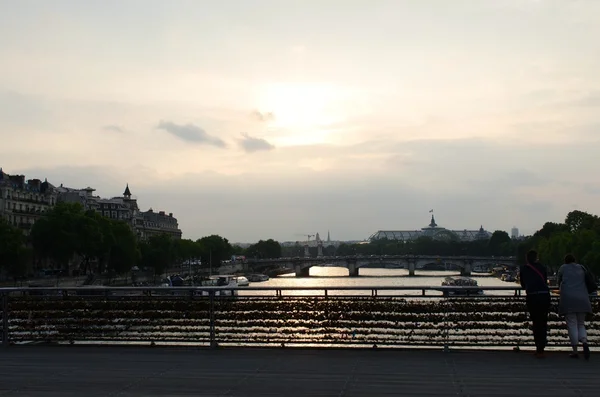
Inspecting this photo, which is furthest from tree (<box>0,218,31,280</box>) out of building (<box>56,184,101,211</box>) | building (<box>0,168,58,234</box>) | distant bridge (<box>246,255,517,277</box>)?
distant bridge (<box>246,255,517,277</box>)

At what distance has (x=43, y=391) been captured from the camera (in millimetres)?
10359

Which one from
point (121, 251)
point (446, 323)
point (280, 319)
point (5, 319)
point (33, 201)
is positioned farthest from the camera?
point (33, 201)

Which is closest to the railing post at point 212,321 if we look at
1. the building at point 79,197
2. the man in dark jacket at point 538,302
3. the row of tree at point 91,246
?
the man in dark jacket at point 538,302

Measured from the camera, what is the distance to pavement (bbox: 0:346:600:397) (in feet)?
33.8

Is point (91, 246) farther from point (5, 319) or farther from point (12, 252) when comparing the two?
point (5, 319)

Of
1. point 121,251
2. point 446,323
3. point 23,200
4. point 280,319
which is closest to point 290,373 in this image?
point 280,319

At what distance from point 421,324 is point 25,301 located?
8.25 m

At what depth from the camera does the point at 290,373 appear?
1172 centimetres

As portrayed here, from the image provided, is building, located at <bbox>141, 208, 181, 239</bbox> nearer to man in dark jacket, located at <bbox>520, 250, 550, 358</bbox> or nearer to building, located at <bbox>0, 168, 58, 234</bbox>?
building, located at <bbox>0, 168, 58, 234</bbox>

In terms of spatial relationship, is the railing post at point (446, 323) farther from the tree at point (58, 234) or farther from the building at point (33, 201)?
the building at point (33, 201)

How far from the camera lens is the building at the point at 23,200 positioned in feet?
333

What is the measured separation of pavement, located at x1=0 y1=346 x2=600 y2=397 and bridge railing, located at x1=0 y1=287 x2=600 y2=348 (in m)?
0.50

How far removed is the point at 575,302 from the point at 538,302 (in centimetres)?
61

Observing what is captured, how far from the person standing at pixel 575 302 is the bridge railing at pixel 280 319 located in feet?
3.64
